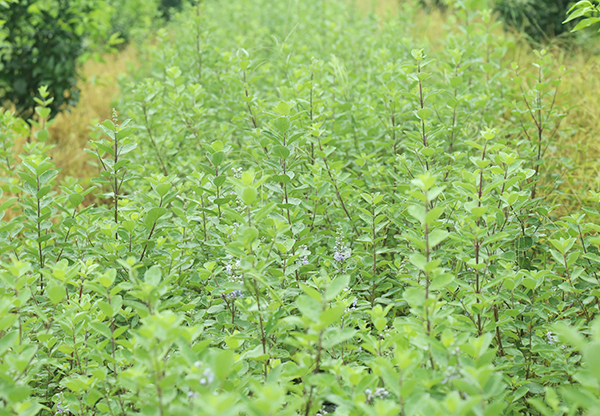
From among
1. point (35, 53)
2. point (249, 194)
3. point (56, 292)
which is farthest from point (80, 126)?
point (249, 194)

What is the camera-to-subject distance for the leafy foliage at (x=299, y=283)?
3.57ft

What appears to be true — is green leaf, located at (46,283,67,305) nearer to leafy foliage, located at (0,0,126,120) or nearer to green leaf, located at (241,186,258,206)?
green leaf, located at (241,186,258,206)

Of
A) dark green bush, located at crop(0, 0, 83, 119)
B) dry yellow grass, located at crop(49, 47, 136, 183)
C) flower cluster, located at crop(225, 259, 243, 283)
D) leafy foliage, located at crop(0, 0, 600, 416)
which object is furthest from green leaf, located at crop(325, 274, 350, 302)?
dark green bush, located at crop(0, 0, 83, 119)

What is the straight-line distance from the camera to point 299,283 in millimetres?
1347

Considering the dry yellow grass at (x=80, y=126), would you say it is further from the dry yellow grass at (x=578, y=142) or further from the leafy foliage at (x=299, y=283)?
the dry yellow grass at (x=578, y=142)

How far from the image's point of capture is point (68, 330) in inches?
56.2

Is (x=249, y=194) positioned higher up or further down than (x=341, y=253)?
higher up

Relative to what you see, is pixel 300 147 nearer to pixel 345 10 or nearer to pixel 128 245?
pixel 128 245

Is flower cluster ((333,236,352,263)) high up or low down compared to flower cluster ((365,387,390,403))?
down

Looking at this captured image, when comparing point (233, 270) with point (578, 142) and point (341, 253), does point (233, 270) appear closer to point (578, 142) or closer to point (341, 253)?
point (341, 253)

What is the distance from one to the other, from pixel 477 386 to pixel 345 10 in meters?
5.96

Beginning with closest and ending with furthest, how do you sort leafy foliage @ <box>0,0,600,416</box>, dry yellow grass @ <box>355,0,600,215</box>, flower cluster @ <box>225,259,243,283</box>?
leafy foliage @ <box>0,0,600,416</box> < flower cluster @ <box>225,259,243,283</box> < dry yellow grass @ <box>355,0,600,215</box>

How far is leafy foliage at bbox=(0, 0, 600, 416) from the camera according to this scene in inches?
42.9

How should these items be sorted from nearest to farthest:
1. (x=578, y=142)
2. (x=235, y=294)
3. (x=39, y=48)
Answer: (x=235, y=294) → (x=578, y=142) → (x=39, y=48)
